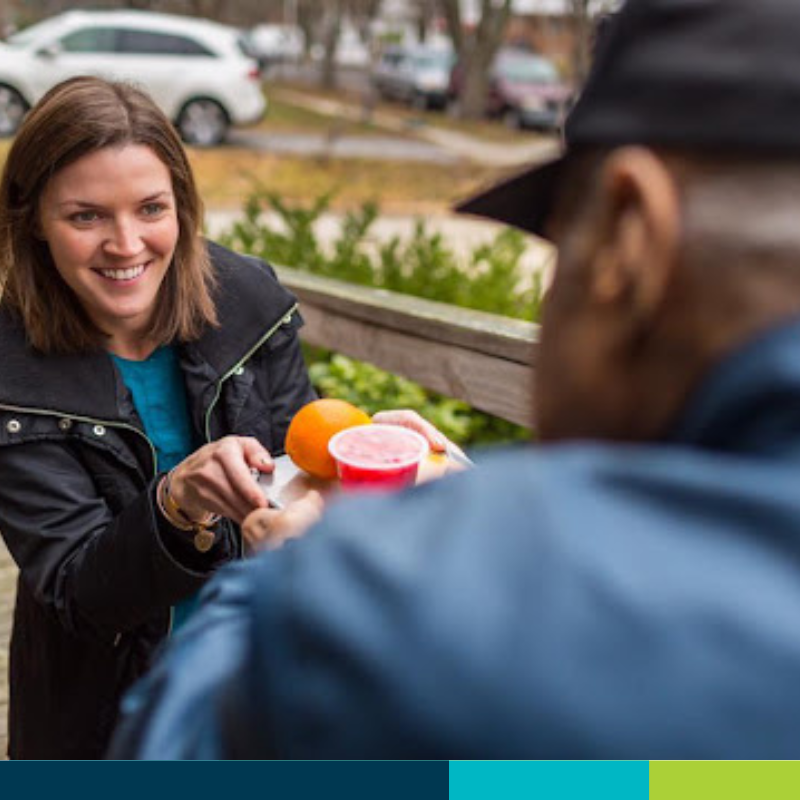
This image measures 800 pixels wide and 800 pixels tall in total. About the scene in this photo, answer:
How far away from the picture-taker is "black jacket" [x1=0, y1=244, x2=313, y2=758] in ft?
6.60

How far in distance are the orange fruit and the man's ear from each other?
36.8 inches

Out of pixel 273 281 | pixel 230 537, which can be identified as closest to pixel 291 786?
pixel 230 537

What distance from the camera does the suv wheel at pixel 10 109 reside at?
1930cm

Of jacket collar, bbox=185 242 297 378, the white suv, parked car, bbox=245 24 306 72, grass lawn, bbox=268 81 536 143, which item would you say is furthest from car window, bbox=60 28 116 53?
parked car, bbox=245 24 306 72

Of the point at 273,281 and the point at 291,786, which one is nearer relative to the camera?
the point at 291,786

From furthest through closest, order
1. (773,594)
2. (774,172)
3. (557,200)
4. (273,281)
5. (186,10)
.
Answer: (186,10) < (273,281) < (557,200) < (774,172) < (773,594)

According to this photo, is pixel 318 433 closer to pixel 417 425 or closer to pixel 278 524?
pixel 417 425

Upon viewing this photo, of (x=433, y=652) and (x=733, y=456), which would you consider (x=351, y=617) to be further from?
(x=733, y=456)

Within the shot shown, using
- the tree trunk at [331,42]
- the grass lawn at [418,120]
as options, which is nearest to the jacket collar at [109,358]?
the grass lawn at [418,120]

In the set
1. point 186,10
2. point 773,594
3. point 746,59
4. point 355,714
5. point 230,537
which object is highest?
point 746,59

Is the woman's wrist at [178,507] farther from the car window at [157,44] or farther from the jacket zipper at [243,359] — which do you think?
the car window at [157,44]

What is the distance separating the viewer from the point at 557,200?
1.05m

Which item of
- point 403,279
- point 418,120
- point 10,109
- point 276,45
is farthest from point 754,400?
point 276,45

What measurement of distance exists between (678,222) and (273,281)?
5.83 ft
